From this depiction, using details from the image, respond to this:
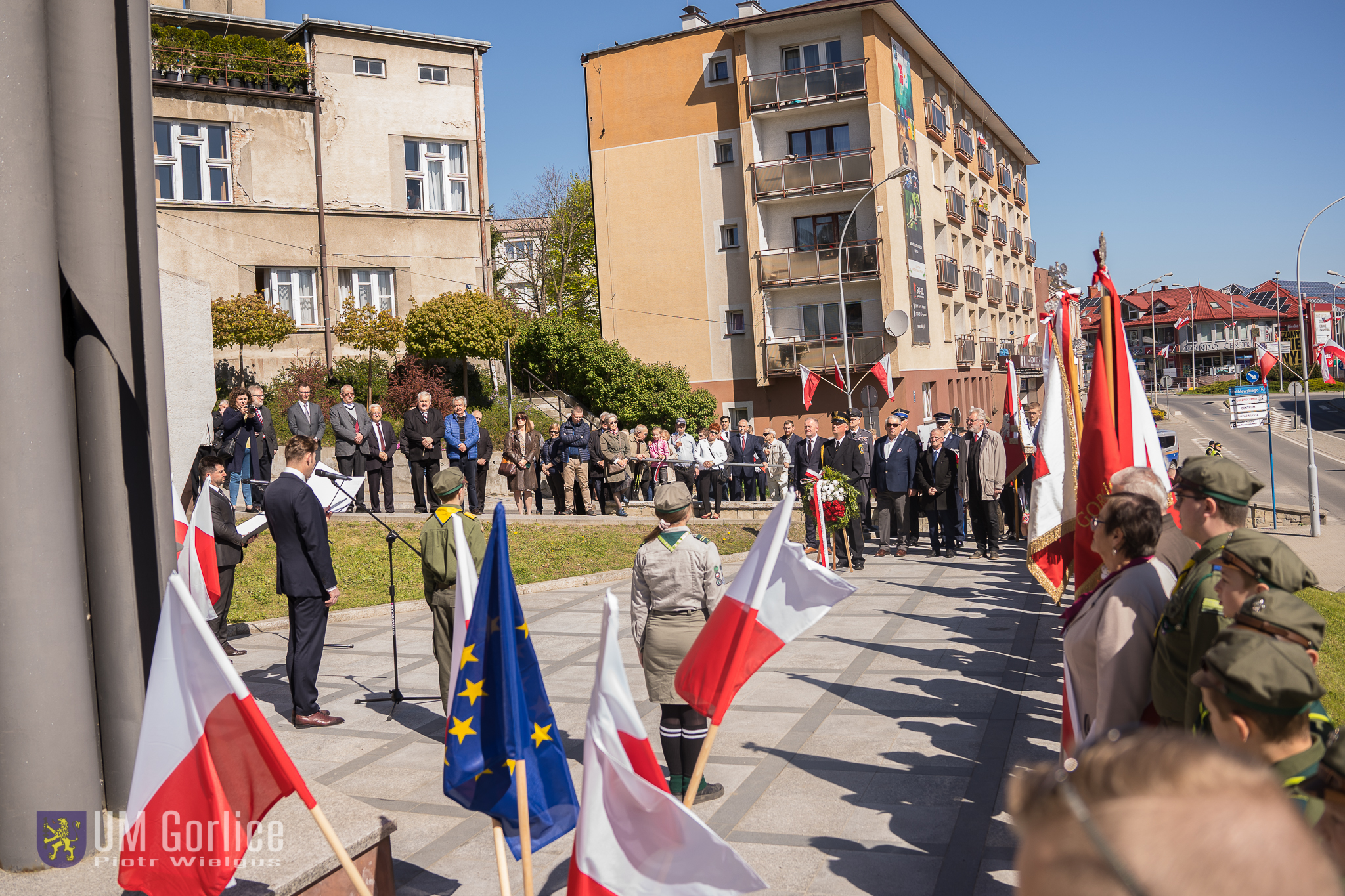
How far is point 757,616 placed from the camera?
465 cm

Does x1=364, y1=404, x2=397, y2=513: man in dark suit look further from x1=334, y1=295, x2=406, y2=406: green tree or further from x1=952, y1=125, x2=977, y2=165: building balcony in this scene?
x1=952, y1=125, x2=977, y2=165: building balcony

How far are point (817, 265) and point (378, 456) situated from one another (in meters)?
23.7

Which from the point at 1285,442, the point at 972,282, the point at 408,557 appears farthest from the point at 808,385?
the point at 1285,442

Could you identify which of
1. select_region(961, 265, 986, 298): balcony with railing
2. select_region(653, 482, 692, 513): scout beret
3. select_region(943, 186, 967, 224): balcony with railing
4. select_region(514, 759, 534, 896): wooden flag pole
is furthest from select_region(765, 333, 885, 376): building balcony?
select_region(514, 759, 534, 896): wooden flag pole

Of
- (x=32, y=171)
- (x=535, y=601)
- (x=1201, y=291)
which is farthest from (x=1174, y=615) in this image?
(x=1201, y=291)

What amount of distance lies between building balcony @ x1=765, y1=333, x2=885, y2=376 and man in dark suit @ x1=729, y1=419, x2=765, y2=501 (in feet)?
52.0

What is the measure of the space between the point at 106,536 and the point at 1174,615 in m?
4.81

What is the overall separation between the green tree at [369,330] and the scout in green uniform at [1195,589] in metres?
28.7

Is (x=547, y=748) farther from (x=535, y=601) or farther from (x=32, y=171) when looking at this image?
(x=535, y=601)

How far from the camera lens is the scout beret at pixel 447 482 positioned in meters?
7.57

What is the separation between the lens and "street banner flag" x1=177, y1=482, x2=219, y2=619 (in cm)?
756

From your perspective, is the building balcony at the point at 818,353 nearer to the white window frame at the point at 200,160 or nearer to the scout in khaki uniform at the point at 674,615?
the white window frame at the point at 200,160

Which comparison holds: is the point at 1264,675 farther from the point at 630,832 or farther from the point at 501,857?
the point at 501,857

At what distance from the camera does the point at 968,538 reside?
18703 millimetres
